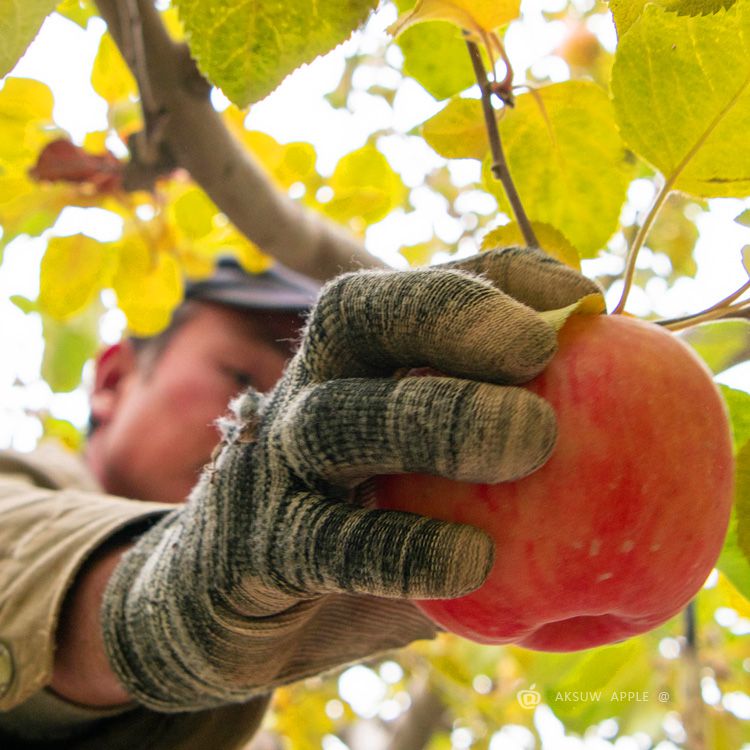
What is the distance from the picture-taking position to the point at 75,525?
2.61 feet

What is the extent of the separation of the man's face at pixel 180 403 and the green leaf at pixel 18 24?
0.81 meters

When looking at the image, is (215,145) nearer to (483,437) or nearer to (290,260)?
(290,260)

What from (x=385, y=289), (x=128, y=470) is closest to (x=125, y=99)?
(x=128, y=470)

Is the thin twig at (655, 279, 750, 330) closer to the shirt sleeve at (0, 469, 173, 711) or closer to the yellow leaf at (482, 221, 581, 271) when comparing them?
the yellow leaf at (482, 221, 581, 271)

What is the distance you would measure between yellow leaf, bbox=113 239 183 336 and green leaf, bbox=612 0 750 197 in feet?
2.53

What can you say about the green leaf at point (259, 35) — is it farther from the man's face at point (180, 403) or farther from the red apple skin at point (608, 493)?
the man's face at point (180, 403)

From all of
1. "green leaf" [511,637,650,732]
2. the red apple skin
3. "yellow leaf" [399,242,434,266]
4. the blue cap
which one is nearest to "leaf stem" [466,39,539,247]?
the red apple skin

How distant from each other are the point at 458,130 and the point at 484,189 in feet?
0.30

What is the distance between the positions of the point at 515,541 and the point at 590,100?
408 millimetres

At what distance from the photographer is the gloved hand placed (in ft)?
1.35

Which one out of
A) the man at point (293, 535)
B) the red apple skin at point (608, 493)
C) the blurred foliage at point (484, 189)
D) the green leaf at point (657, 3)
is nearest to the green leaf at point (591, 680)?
the blurred foliage at point (484, 189)

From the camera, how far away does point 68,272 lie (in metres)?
1.08

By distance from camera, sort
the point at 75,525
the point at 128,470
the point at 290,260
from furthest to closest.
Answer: the point at 128,470 < the point at 290,260 < the point at 75,525

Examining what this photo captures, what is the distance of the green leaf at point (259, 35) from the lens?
459 mm
